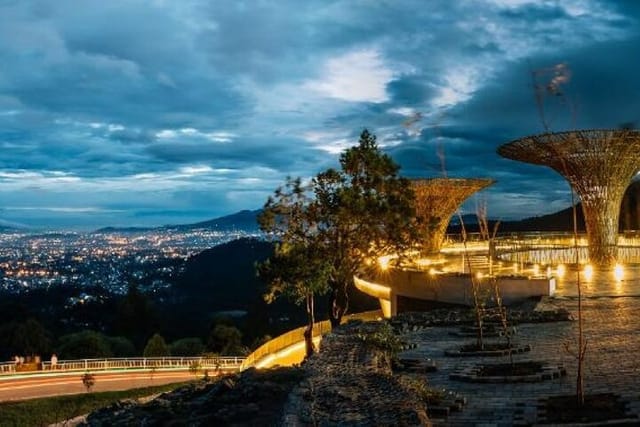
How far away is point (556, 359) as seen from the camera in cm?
1119

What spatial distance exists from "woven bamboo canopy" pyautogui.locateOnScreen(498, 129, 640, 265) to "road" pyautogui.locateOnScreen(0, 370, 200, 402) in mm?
16810

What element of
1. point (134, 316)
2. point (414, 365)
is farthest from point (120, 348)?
point (414, 365)

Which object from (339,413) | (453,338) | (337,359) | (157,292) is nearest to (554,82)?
(339,413)

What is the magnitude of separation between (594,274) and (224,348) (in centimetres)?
2068

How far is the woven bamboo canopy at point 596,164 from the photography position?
25.3m

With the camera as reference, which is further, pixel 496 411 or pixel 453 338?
pixel 453 338

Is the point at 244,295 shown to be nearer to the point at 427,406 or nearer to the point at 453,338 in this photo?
the point at 453,338

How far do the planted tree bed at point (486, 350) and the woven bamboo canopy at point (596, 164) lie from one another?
552 inches

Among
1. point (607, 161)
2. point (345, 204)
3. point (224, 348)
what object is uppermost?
point (607, 161)

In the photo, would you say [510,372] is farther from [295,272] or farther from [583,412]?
[295,272]

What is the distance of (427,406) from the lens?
27.3 ft

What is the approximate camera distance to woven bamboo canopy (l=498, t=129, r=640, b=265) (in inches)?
995

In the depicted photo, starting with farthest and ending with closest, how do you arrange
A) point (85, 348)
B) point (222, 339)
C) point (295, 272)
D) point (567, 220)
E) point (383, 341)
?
point (567, 220) → point (222, 339) → point (85, 348) → point (295, 272) → point (383, 341)

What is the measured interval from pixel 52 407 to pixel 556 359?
1772 cm
